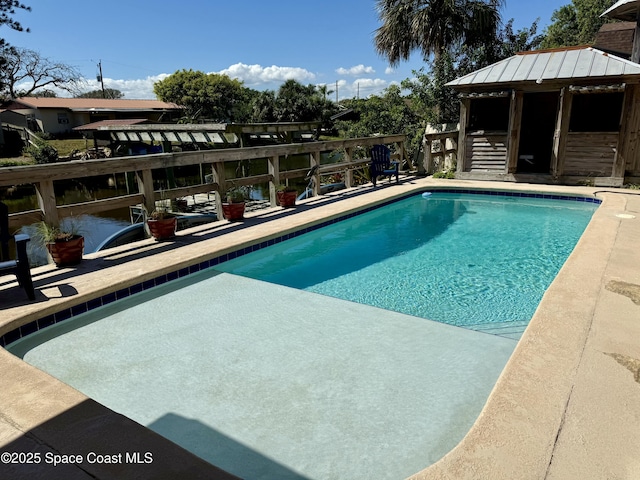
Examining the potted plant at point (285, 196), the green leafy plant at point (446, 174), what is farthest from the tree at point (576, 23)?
the potted plant at point (285, 196)

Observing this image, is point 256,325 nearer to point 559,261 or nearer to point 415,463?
point 415,463

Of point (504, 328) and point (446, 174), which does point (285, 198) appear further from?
point (446, 174)

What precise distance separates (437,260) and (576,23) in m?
44.9

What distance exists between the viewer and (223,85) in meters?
40.7

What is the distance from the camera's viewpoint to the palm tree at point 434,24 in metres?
14.4

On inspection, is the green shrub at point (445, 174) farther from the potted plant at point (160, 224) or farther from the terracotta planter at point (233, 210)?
the potted plant at point (160, 224)

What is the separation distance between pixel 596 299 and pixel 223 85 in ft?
136

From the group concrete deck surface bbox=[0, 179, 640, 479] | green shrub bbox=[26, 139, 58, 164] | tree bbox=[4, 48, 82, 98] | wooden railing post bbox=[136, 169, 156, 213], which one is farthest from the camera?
tree bbox=[4, 48, 82, 98]

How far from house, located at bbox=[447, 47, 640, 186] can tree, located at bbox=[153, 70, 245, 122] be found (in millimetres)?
32408

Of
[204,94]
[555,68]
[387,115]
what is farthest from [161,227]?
[204,94]

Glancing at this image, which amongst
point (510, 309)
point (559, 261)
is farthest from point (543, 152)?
point (510, 309)

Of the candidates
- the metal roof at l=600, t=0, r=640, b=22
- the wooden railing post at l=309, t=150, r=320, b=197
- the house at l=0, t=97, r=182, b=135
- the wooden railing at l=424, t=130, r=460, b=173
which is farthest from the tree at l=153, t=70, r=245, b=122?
the wooden railing post at l=309, t=150, r=320, b=197

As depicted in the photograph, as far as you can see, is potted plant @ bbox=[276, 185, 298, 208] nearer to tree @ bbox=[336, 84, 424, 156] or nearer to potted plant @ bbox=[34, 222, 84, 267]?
potted plant @ bbox=[34, 222, 84, 267]

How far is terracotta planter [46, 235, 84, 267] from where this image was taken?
4.45m
